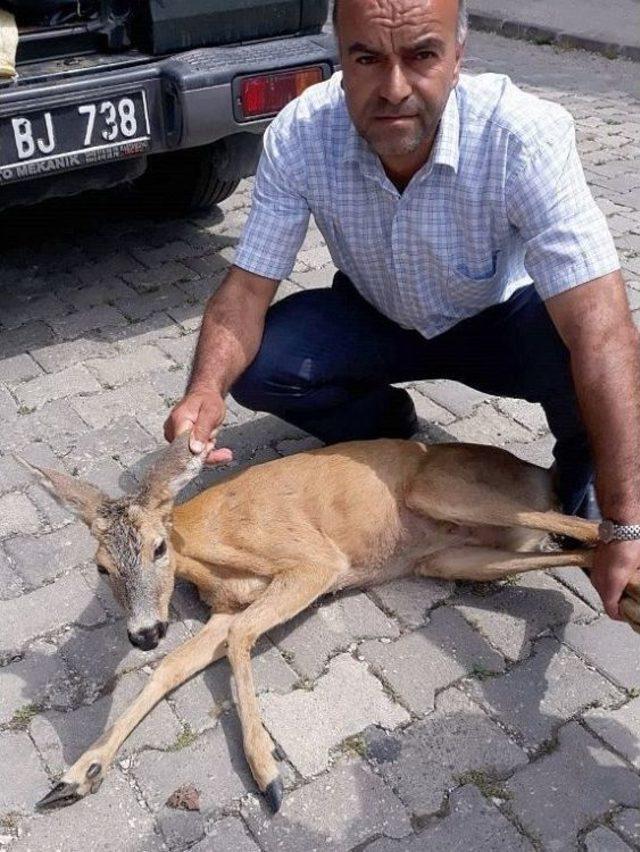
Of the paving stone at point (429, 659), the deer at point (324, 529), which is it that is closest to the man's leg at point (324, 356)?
the deer at point (324, 529)

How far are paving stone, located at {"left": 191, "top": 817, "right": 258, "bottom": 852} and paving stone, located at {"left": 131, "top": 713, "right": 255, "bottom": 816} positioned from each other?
63 mm

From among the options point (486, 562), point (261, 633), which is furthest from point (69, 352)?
point (486, 562)

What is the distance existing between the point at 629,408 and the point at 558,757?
1069 mm

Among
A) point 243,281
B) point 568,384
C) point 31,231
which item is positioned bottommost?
point 31,231

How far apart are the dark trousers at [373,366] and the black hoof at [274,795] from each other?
156 centimetres

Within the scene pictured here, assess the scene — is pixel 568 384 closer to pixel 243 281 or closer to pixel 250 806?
pixel 243 281

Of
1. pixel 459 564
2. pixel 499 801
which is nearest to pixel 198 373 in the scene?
pixel 459 564

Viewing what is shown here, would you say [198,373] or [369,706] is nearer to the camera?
[369,706]

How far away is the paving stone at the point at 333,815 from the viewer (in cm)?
279

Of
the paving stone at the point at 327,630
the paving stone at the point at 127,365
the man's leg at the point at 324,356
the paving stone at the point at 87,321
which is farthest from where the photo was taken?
the paving stone at the point at 87,321

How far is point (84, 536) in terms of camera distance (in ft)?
13.1

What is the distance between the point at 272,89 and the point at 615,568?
322 centimetres

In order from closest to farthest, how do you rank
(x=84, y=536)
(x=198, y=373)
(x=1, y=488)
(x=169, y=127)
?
(x=198, y=373) < (x=84, y=536) < (x=1, y=488) < (x=169, y=127)

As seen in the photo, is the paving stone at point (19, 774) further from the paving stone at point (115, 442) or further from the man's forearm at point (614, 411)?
the man's forearm at point (614, 411)
